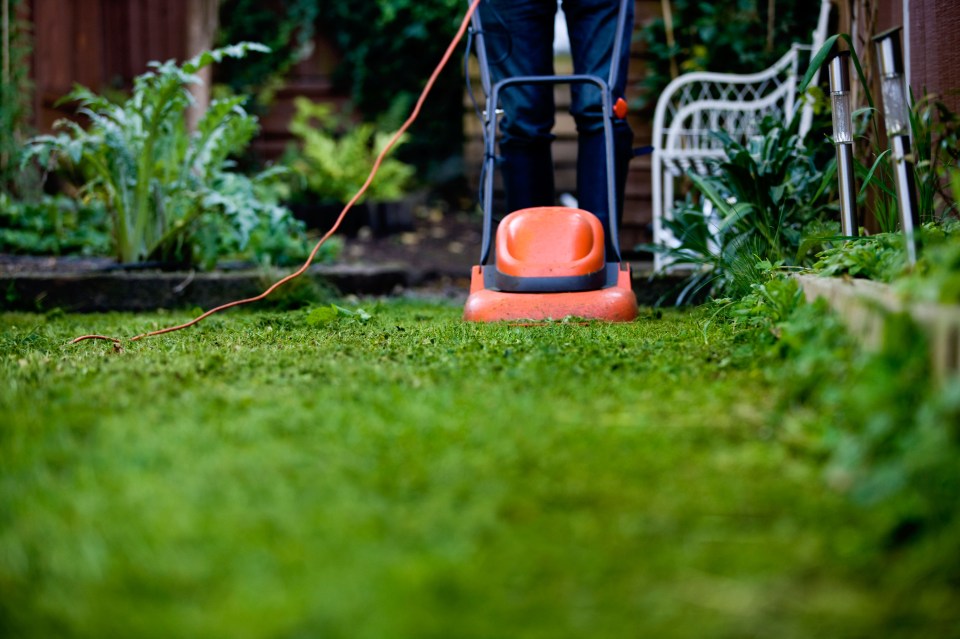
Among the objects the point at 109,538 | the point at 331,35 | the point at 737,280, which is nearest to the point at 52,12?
the point at 331,35

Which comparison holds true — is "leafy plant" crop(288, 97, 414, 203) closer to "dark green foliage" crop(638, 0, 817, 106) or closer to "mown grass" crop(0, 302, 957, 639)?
"dark green foliage" crop(638, 0, 817, 106)

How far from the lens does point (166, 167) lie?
3.30m

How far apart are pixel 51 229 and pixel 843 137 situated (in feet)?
11.2

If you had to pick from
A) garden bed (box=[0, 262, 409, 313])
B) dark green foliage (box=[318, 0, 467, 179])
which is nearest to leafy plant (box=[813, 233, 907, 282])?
garden bed (box=[0, 262, 409, 313])

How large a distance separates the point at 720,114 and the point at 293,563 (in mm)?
3941

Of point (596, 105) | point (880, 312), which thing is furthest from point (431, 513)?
point (596, 105)

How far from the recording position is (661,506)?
0.97 meters

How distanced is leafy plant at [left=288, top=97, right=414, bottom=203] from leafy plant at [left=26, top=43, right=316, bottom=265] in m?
2.73

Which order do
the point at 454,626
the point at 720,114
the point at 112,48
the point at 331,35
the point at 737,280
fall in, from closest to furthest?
the point at 454,626 < the point at 737,280 < the point at 720,114 < the point at 112,48 < the point at 331,35

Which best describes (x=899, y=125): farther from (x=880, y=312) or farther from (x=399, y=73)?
(x=399, y=73)

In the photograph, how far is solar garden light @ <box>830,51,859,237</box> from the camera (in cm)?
194

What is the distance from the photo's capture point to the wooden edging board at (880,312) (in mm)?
983

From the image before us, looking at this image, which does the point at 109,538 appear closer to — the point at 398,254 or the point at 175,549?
the point at 175,549

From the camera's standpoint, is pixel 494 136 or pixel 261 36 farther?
pixel 261 36
